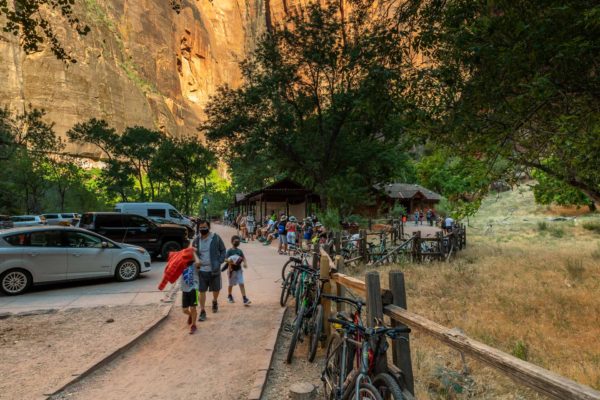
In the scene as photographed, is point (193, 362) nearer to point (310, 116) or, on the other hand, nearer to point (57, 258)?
point (57, 258)

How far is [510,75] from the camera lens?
249 inches

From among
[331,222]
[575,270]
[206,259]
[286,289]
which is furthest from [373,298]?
[331,222]

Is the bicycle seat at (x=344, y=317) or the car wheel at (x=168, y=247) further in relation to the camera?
the car wheel at (x=168, y=247)

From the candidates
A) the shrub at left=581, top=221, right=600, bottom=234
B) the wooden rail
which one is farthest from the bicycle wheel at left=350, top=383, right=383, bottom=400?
the shrub at left=581, top=221, right=600, bottom=234

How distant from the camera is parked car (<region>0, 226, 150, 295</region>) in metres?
9.98

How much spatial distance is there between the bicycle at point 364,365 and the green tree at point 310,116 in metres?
21.4

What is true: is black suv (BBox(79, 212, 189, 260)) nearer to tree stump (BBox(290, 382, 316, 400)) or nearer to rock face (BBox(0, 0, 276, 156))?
tree stump (BBox(290, 382, 316, 400))

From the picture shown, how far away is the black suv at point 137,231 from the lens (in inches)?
595

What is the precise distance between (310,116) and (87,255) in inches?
842

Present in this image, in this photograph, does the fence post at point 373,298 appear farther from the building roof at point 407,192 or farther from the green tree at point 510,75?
the building roof at point 407,192

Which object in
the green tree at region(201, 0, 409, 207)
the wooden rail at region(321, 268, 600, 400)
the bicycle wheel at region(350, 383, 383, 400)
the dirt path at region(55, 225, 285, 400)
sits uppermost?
the green tree at region(201, 0, 409, 207)

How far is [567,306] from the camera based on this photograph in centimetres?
977

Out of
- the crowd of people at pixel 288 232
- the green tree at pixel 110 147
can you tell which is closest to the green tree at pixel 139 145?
the green tree at pixel 110 147

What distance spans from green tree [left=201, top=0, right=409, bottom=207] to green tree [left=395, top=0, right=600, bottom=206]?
16086 mm
